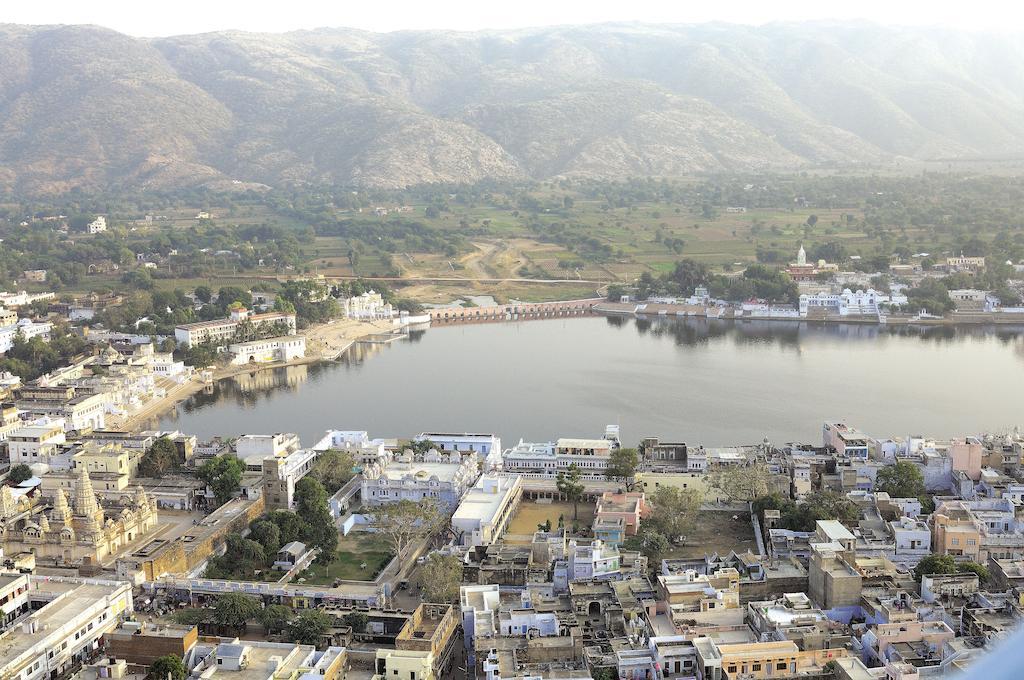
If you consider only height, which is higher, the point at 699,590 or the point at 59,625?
the point at 699,590

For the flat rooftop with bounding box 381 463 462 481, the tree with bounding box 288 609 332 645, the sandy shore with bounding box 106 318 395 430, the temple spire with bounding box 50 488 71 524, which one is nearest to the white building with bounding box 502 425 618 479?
the flat rooftop with bounding box 381 463 462 481

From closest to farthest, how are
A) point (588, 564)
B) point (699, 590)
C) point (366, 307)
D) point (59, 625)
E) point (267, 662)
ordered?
point (267, 662) < point (59, 625) < point (699, 590) < point (588, 564) < point (366, 307)

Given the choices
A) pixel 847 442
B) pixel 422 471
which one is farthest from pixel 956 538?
pixel 422 471

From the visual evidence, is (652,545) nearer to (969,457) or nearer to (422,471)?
(422,471)

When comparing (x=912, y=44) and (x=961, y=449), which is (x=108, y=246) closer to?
(x=961, y=449)

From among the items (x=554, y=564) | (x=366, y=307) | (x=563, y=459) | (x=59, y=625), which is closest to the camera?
(x=59, y=625)

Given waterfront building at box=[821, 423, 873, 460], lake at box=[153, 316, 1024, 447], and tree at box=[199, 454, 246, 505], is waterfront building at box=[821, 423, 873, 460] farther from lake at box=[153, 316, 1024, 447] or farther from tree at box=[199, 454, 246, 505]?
tree at box=[199, 454, 246, 505]
